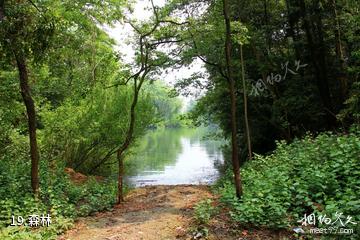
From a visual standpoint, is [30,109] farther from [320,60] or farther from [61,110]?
[320,60]

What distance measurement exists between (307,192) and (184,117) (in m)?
10.7

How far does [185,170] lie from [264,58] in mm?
9326

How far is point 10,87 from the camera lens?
8.73 meters

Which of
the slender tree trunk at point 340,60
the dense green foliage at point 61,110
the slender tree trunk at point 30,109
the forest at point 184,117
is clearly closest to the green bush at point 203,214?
the forest at point 184,117

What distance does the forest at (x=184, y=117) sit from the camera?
569 centimetres

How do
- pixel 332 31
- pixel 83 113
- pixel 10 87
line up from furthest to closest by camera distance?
pixel 83 113
pixel 332 31
pixel 10 87

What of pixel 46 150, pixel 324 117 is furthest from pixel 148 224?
pixel 324 117

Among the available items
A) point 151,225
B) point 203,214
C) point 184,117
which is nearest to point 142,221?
point 151,225

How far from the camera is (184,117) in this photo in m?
16.2

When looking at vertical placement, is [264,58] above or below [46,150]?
above

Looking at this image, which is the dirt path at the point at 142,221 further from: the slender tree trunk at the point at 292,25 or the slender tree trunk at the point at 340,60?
the slender tree trunk at the point at 292,25

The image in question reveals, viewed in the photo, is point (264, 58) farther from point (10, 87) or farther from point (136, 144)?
point (10, 87)

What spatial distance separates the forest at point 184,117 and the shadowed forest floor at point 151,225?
1.3 inches

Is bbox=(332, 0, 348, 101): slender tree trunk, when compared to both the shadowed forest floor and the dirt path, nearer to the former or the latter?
the dirt path
